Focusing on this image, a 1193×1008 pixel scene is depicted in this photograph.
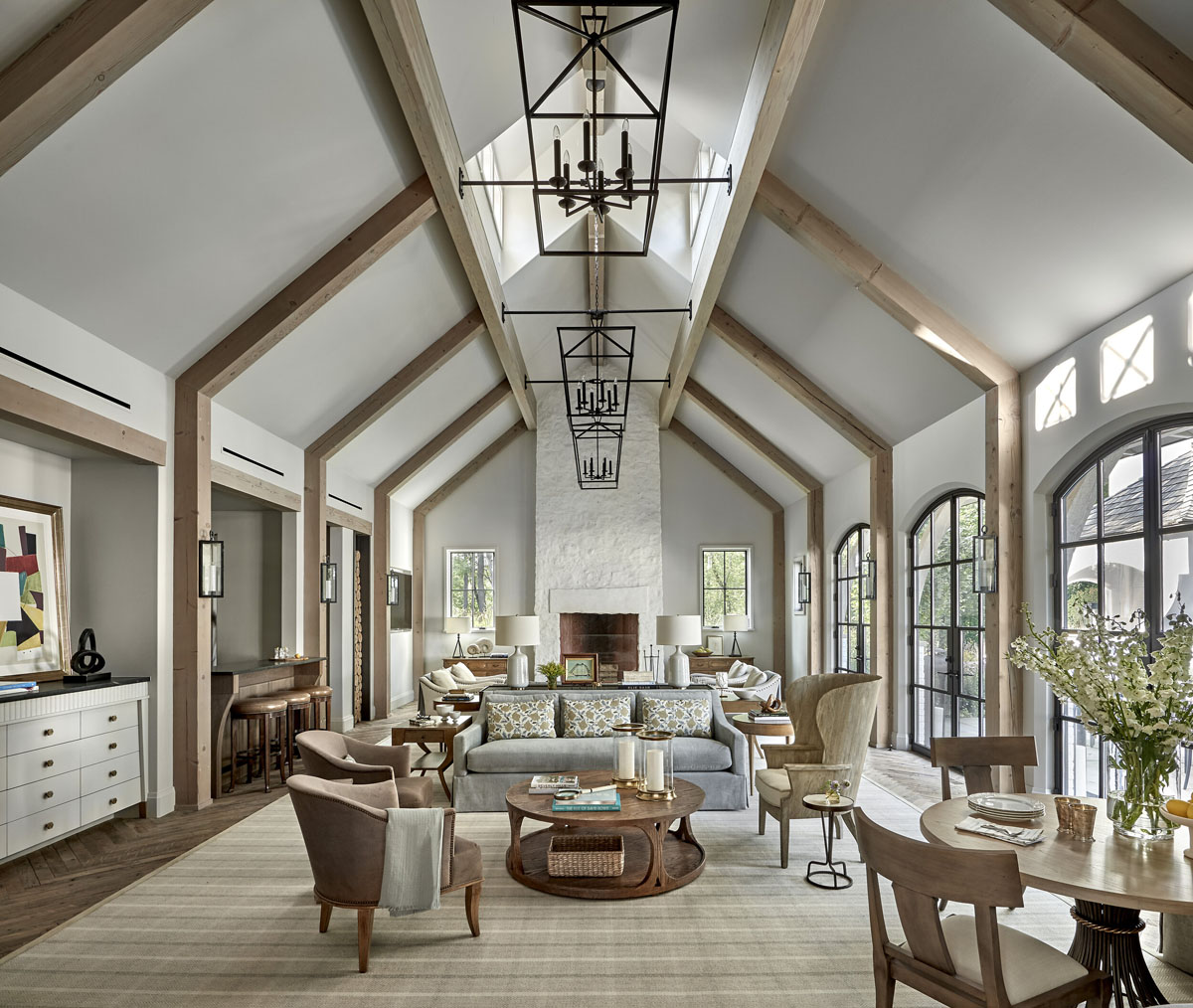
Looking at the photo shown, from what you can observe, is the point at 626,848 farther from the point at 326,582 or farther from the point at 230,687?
the point at 326,582

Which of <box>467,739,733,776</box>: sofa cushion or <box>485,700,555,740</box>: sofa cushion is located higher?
<box>485,700,555,740</box>: sofa cushion

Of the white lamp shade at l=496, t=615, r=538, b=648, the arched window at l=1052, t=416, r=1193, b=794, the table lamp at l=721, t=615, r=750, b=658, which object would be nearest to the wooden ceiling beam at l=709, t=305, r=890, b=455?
the arched window at l=1052, t=416, r=1193, b=794

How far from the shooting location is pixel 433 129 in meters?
5.07

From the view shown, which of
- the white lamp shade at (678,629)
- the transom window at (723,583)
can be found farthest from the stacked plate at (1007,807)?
the transom window at (723,583)

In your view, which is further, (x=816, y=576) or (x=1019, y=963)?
(x=816, y=576)

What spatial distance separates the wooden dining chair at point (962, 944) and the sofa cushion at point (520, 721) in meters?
3.88

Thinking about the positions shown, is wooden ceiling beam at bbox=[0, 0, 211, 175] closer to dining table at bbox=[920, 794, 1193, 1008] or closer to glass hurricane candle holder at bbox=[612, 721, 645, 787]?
glass hurricane candle holder at bbox=[612, 721, 645, 787]

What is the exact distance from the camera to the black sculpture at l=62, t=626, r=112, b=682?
5.50m

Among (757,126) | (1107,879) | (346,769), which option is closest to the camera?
(1107,879)

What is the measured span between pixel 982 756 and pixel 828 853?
109cm

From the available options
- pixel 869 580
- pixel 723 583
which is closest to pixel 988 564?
pixel 869 580

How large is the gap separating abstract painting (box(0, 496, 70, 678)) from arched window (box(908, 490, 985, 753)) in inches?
267

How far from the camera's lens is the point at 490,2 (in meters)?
4.70

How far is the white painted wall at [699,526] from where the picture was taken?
42.2 ft
